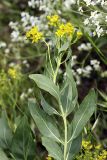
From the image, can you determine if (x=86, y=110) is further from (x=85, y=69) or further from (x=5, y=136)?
(x=85, y=69)

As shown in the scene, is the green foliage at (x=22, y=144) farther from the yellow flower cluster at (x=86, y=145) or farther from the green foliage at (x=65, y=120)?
the yellow flower cluster at (x=86, y=145)

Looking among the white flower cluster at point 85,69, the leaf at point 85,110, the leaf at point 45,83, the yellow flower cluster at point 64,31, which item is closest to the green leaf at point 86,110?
the leaf at point 85,110

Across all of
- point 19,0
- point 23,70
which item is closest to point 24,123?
point 23,70

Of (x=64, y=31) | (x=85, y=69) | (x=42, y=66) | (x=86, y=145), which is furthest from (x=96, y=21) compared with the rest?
A: (x=42, y=66)

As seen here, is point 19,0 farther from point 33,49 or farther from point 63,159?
point 63,159

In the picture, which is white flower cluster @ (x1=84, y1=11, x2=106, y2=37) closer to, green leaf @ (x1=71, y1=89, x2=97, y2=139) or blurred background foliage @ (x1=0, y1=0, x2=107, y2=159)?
blurred background foliage @ (x1=0, y1=0, x2=107, y2=159)

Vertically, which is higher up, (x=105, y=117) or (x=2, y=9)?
(x=2, y=9)
